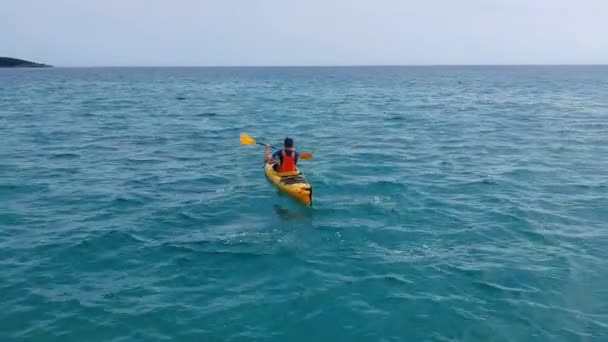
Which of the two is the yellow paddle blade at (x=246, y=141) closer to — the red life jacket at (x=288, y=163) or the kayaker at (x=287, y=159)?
the kayaker at (x=287, y=159)

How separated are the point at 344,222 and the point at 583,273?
19.5ft

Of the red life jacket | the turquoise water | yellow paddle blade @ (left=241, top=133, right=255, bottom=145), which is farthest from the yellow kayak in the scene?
yellow paddle blade @ (left=241, top=133, right=255, bottom=145)

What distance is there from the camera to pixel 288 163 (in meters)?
16.4

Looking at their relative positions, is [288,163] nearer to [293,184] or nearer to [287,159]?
[287,159]

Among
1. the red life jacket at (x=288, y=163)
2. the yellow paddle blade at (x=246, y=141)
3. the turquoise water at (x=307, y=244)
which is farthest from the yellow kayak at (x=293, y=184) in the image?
the yellow paddle blade at (x=246, y=141)

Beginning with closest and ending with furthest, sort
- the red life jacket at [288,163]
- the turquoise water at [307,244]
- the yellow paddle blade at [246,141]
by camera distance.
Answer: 1. the turquoise water at [307,244]
2. the red life jacket at [288,163]
3. the yellow paddle blade at [246,141]

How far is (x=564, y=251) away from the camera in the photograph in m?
11.8

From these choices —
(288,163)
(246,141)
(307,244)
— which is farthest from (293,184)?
(246,141)

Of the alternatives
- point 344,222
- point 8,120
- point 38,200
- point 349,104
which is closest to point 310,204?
point 344,222

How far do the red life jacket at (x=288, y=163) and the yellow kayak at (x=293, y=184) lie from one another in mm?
139

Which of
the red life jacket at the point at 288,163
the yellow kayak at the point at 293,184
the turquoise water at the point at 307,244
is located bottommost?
the turquoise water at the point at 307,244

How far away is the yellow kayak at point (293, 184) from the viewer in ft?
48.9

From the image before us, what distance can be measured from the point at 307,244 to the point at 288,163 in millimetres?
4584

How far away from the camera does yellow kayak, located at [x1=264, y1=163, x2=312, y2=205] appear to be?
1491 cm
